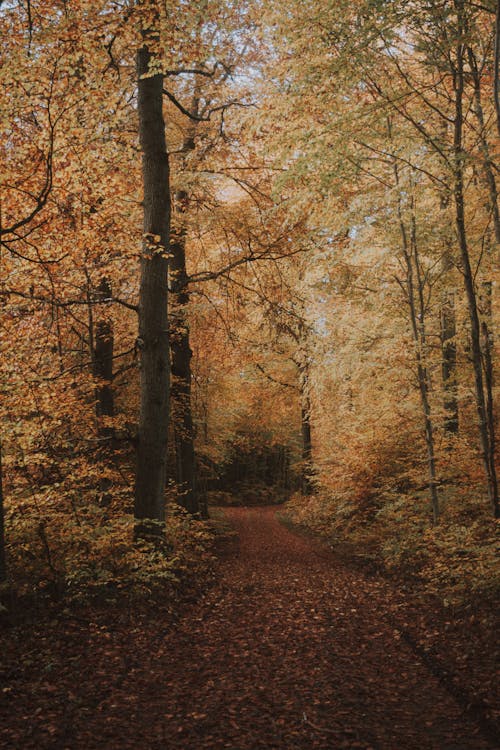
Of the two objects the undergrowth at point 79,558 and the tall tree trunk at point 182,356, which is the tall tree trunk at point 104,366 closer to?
the tall tree trunk at point 182,356

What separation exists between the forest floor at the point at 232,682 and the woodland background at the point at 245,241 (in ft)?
3.01

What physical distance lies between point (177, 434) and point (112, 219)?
5672 mm

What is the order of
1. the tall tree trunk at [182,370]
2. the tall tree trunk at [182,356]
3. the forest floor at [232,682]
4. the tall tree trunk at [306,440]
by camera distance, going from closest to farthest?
the forest floor at [232,682], the tall tree trunk at [182,356], the tall tree trunk at [182,370], the tall tree trunk at [306,440]

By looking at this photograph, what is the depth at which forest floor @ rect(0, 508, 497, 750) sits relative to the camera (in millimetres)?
3414

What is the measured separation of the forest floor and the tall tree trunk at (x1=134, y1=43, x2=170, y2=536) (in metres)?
1.81

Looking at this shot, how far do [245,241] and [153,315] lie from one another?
9.20ft

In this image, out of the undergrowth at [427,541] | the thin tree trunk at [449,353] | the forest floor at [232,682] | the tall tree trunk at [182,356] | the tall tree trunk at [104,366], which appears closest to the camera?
the forest floor at [232,682]

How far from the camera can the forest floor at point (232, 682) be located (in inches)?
134

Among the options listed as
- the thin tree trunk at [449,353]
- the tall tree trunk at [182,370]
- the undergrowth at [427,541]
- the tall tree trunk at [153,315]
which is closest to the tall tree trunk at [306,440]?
the undergrowth at [427,541]

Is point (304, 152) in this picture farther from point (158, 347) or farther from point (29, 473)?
point (29, 473)

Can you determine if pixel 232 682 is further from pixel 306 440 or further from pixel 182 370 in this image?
pixel 306 440

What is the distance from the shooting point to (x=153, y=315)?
25.1 ft

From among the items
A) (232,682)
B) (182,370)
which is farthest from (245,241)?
(232,682)

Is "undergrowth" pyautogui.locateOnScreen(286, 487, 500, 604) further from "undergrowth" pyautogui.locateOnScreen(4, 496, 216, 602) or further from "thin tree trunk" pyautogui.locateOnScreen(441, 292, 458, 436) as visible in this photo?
"undergrowth" pyautogui.locateOnScreen(4, 496, 216, 602)
